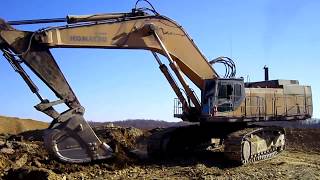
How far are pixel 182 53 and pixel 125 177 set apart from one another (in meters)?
4.77

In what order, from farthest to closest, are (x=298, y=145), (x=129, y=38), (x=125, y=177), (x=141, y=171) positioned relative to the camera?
1. (x=298, y=145)
2. (x=129, y=38)
3. (x=141, y=171)
4. (x=125, y=177)

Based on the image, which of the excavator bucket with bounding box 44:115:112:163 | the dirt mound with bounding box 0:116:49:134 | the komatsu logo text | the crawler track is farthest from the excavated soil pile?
the dirt mound with bounding box 0:116:49:134

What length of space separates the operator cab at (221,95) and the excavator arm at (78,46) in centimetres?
38

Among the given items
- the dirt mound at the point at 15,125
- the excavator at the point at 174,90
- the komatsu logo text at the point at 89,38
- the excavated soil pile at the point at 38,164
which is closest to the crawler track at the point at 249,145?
the excavator at the point at 174,90

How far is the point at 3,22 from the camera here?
13.0 metres

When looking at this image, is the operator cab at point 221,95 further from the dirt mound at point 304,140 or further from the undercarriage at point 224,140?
the dirt mound at point 304,140

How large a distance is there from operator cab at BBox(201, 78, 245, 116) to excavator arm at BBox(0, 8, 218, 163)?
0.38 m

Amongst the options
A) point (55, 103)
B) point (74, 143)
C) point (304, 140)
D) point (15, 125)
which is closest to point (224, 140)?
point (74, 143)

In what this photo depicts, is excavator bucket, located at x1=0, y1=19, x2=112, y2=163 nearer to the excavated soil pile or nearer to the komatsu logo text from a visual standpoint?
the excavated soil pile

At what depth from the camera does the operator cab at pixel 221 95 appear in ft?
50.9

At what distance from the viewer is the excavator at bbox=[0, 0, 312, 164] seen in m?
13.0

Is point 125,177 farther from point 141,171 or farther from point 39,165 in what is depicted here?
point 39,165

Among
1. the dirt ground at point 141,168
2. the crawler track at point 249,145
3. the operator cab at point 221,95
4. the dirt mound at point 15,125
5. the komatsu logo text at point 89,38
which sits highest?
the komatsu logo text at point 89,38

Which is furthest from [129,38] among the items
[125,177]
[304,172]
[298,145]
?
[298,145]
